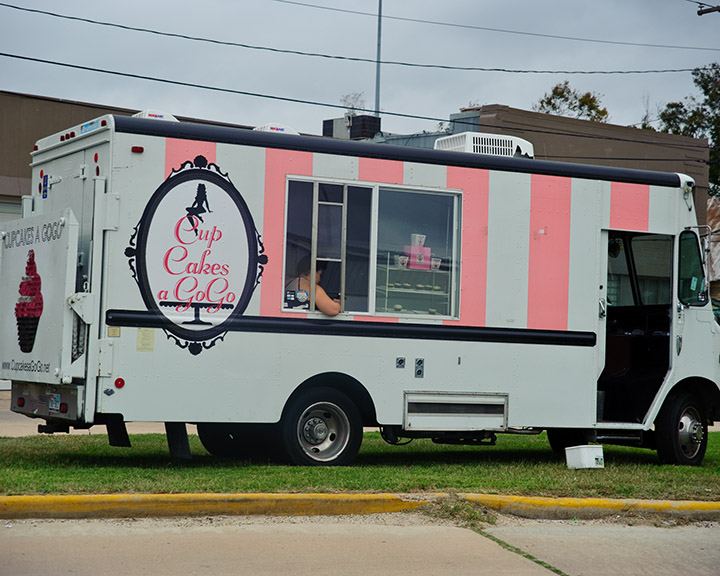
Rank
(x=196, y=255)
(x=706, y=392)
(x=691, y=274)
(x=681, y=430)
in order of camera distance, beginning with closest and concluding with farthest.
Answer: (x=196, y=255)
(x=681, y=430)
(x=691, y=274)
(x=706, y=392)

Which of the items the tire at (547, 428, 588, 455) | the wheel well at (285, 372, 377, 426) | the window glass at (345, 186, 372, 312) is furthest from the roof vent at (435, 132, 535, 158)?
the tire at (547, 428, 588, 455)

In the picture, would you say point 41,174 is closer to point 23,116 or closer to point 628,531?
point 628,531

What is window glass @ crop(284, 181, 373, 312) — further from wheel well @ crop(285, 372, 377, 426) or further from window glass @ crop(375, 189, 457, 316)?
wheel well @ crop(285, 372, 377, 426)

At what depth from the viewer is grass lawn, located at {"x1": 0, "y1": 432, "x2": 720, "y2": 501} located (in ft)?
26.7

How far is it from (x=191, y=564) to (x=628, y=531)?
3384 millimetres

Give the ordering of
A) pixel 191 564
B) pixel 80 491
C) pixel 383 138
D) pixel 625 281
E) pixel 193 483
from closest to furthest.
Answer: pixel 191 564 → pixel 80 491 → pixel 193 483 → pixel 625 281 → pixel 383 138

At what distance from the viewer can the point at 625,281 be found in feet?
39.8

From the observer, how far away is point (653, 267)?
39.1 ft

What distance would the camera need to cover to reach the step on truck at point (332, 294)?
361 inches

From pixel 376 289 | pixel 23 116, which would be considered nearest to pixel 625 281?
pixel 376 289

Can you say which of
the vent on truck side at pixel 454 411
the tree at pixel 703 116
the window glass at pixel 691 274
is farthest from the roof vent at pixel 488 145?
the tree at pixel 703 116

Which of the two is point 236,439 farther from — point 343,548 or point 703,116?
point 703,116

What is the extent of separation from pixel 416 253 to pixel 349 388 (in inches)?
59.1

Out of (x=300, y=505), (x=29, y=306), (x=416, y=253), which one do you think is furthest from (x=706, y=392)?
(x=29, y=306)
